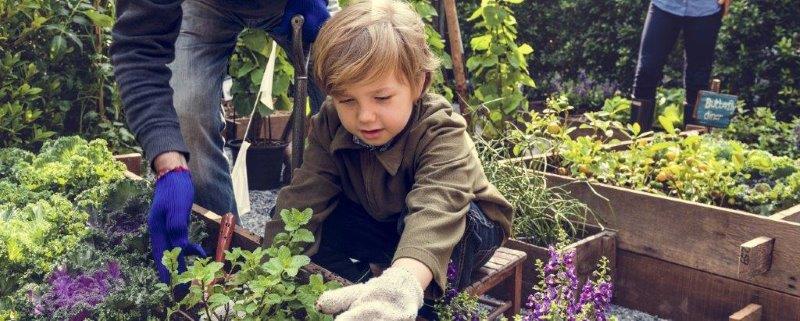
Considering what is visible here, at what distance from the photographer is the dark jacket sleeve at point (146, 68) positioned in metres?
1.88

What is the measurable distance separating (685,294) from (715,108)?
51.1 inches

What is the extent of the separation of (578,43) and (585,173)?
350 centimetres

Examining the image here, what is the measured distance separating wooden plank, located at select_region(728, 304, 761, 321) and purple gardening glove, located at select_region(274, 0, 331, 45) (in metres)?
1.35

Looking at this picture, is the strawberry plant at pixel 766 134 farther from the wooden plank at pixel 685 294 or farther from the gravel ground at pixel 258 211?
the gravel ground at pixel 258 211

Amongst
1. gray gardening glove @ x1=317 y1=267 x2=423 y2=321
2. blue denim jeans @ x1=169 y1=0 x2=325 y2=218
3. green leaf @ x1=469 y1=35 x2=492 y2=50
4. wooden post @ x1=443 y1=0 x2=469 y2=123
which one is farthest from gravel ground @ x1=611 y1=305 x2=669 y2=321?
green leaf @ x1=469 y1=35 x2=492 y2=50

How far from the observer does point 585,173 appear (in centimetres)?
285

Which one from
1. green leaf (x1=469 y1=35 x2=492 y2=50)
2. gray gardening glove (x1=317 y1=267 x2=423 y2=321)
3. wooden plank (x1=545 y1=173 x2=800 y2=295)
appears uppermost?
green leaf (x1=469 y1=35 x2=492 y2=50)

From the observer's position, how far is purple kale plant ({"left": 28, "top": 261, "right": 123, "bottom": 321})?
1.56 m

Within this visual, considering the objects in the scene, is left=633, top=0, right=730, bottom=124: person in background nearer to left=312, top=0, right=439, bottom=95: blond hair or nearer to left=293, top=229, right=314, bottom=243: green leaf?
left=312, top=0, right=439, bottom=95: blond hair

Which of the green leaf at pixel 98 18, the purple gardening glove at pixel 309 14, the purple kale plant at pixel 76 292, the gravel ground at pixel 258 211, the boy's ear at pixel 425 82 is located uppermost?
the purple gardening glove at pixel 309 14

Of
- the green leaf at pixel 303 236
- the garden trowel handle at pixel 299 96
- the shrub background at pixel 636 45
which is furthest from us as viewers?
the shrub background at pixel 636 45

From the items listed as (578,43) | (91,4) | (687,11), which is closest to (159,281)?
(91,4)

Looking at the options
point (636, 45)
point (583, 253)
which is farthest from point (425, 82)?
point (636, 45)

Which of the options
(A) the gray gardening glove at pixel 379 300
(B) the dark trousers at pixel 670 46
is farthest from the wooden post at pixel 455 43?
(A) the gray gardening glove at pixel 379 300
